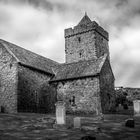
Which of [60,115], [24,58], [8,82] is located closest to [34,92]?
[8,82]

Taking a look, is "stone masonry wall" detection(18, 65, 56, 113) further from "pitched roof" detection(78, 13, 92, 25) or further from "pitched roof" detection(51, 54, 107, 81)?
"pitched roof" detection(78, 13, 92, 25)

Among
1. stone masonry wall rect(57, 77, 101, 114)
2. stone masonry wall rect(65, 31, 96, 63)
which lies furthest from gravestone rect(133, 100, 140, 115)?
stone masonry wall rect(65, 31, 96, 63)

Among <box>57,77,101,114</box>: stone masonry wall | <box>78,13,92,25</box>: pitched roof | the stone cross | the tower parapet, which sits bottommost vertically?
the stone cross

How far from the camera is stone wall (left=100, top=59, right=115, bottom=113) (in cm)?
3067

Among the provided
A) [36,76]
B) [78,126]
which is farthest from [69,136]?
[36,76]

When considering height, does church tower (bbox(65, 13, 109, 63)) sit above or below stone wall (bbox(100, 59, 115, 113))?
above

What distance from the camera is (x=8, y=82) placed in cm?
2894

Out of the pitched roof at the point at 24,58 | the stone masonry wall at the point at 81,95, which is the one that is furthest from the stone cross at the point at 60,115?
the pitched roof at the point at 24,58

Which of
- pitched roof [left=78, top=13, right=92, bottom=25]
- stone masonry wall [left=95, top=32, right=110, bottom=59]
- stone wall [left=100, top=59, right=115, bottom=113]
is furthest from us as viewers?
pitched roof [left=78, top=13, right=92, bottom=25]

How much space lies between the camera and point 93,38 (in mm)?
45656

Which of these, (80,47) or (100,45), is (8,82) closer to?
(80,47)

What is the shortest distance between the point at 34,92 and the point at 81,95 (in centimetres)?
608

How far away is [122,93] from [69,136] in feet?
117

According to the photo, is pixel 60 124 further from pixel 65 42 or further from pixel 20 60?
pixel 65 42
